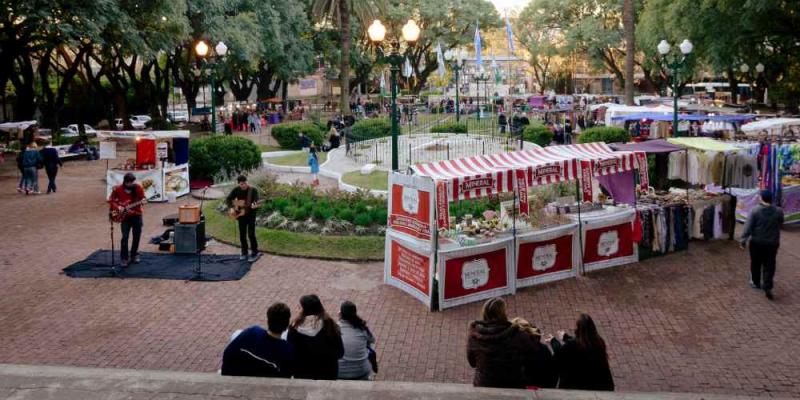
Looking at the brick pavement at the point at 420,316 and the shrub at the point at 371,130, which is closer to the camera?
the brick pavement at the point at 420,316

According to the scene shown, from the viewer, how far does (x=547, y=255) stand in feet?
39.4

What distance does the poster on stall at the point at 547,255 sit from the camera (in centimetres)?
1174

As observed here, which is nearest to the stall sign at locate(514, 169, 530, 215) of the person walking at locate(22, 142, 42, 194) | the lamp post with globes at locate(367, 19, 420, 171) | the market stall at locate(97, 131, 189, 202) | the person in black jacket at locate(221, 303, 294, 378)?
the lamp post with globes at locate(367, 19, 420, 171)

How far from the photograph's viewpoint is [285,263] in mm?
13531

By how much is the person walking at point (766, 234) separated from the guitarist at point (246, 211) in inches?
330

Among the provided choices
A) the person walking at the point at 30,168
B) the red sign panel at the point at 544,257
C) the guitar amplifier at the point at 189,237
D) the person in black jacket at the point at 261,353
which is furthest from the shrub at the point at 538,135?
the person in black jacket at the point at 261,353

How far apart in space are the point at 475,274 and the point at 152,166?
41.1ft

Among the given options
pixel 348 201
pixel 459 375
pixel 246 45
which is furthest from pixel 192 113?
pixel 459 375

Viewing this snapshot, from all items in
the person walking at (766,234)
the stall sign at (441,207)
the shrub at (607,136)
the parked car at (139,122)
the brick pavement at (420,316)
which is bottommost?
the brick pavement at (420,316)

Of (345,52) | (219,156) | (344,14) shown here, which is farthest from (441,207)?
(344,14)

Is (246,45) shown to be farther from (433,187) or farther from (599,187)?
(433,187)

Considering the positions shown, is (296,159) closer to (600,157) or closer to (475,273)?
(600,157)

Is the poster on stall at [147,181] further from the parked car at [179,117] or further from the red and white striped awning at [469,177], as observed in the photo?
the parked car at [179,117]

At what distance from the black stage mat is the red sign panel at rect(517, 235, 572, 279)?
4910mm
